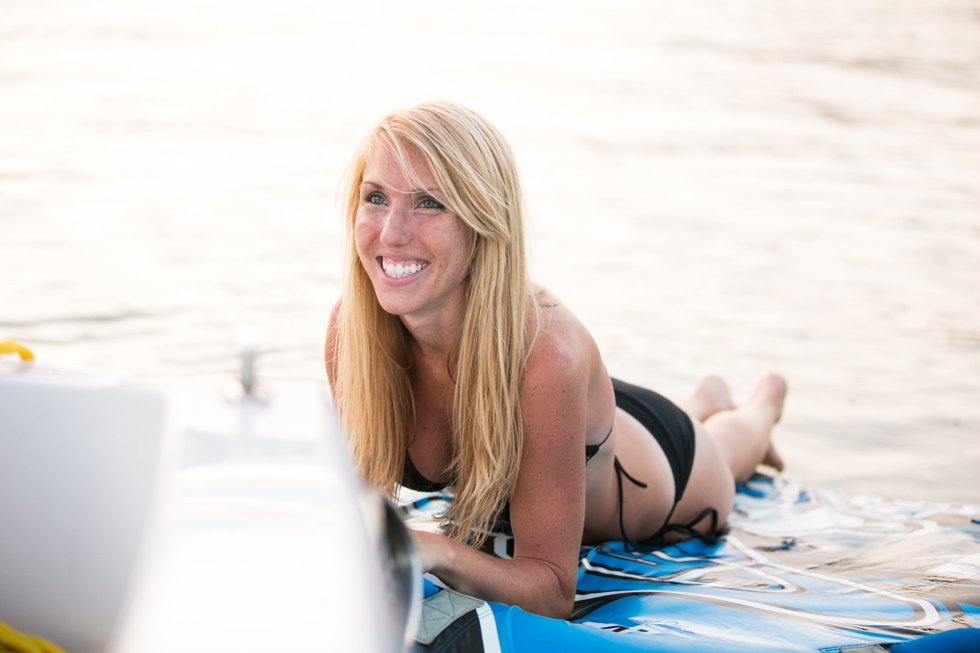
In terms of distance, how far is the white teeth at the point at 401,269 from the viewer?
2.39m

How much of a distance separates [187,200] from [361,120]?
118 inches

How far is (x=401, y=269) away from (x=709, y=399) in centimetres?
235

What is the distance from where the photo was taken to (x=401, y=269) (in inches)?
94.1

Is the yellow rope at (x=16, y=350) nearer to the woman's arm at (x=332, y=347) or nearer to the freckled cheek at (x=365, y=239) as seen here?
the freckled cheek at (x=365, y=239)

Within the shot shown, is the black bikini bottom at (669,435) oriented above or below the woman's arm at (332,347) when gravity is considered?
below

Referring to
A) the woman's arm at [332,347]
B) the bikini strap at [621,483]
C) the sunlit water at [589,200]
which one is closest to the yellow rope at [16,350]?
the sunlit water at [589,200]

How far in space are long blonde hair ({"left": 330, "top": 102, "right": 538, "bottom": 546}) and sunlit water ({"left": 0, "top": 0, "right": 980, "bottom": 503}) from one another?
0.89m

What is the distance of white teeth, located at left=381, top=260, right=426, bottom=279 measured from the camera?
239 centimetres

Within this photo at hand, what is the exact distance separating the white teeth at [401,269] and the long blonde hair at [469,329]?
0.13 meters

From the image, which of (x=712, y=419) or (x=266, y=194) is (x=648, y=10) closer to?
(x=266, y=194)

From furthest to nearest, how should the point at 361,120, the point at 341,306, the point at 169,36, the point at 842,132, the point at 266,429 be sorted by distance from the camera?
the point at 169,36, the point at 842,132, the point at 361,120, the point at 341,306, the point at 266,429

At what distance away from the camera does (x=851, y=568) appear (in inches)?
122

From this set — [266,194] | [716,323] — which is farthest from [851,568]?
[266,194]

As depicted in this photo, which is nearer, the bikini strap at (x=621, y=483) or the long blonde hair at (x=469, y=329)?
the long blonde hair at (x=469, y=329)
